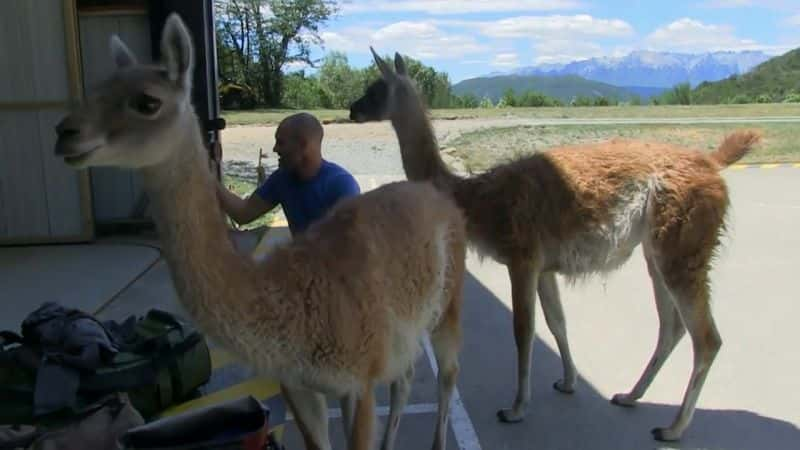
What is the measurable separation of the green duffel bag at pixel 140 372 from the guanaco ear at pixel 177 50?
1868mm

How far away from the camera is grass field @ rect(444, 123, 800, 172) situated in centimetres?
1552

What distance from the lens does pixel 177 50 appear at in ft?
7.87

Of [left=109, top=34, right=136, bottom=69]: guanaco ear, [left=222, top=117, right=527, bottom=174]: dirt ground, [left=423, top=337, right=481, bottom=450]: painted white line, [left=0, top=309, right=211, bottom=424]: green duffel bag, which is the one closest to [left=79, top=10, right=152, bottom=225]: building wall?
[left=0, top=309, right=211, bottom=424]: green duffel bag

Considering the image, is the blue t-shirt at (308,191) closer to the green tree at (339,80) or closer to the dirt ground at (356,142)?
the dirt ground at (356,142)

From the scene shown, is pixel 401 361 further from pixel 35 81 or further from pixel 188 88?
pixel 35 81

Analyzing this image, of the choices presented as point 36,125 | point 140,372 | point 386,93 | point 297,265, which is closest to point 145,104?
point 297,265

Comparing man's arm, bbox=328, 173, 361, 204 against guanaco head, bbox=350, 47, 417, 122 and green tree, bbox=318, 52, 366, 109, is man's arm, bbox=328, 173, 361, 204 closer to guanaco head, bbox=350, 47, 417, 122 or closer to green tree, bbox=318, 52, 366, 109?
guanaco head, bbox=350, 47, 417, 122

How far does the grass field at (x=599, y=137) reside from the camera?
15.5m

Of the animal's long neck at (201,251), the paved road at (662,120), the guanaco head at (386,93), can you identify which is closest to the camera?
the animal's long neck at (201,251)

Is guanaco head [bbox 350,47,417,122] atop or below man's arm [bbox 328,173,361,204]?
atop

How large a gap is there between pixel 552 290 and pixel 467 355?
859 millimetres

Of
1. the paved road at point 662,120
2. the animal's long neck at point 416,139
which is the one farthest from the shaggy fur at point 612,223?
the paved road at point 662,120

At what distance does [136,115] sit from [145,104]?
5cm

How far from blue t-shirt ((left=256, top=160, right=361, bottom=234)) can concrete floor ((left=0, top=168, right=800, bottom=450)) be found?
1226 mm
